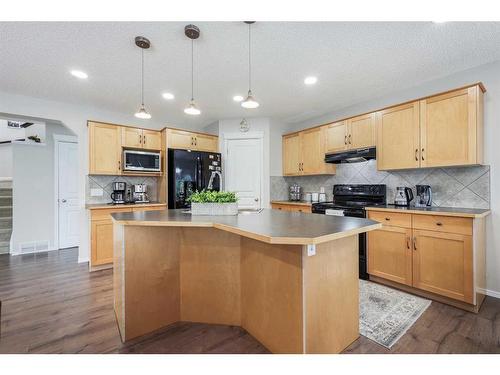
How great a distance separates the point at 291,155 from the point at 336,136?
97 centimetres

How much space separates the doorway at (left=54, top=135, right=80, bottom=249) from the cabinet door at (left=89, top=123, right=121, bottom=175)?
4.68ft

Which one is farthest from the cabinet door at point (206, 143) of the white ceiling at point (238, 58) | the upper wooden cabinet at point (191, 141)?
the white ceiling at point (238, 58)

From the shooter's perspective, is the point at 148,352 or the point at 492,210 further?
the point at 492,210

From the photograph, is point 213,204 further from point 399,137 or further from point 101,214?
point 399,137

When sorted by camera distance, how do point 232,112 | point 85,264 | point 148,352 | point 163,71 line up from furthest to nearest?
point 232,112 < point 85,264 < point 163,71 < point 148,352

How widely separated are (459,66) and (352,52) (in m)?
1.31

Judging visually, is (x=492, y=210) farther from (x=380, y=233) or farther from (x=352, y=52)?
(x=352, y=52)

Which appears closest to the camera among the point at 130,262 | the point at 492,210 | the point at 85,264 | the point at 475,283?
the point at 130,262

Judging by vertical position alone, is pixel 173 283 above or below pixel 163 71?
below

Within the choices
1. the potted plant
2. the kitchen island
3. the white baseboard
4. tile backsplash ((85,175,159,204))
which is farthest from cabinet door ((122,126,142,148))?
the white baseboard

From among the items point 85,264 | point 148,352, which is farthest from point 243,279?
point 85,264

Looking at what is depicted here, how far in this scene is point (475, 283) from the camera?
2176 millimetres

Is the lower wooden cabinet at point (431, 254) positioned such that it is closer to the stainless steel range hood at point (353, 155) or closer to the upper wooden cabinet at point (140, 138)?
the stainless steel range hood at point (353, 155)

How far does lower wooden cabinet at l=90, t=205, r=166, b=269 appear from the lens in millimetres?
3359
